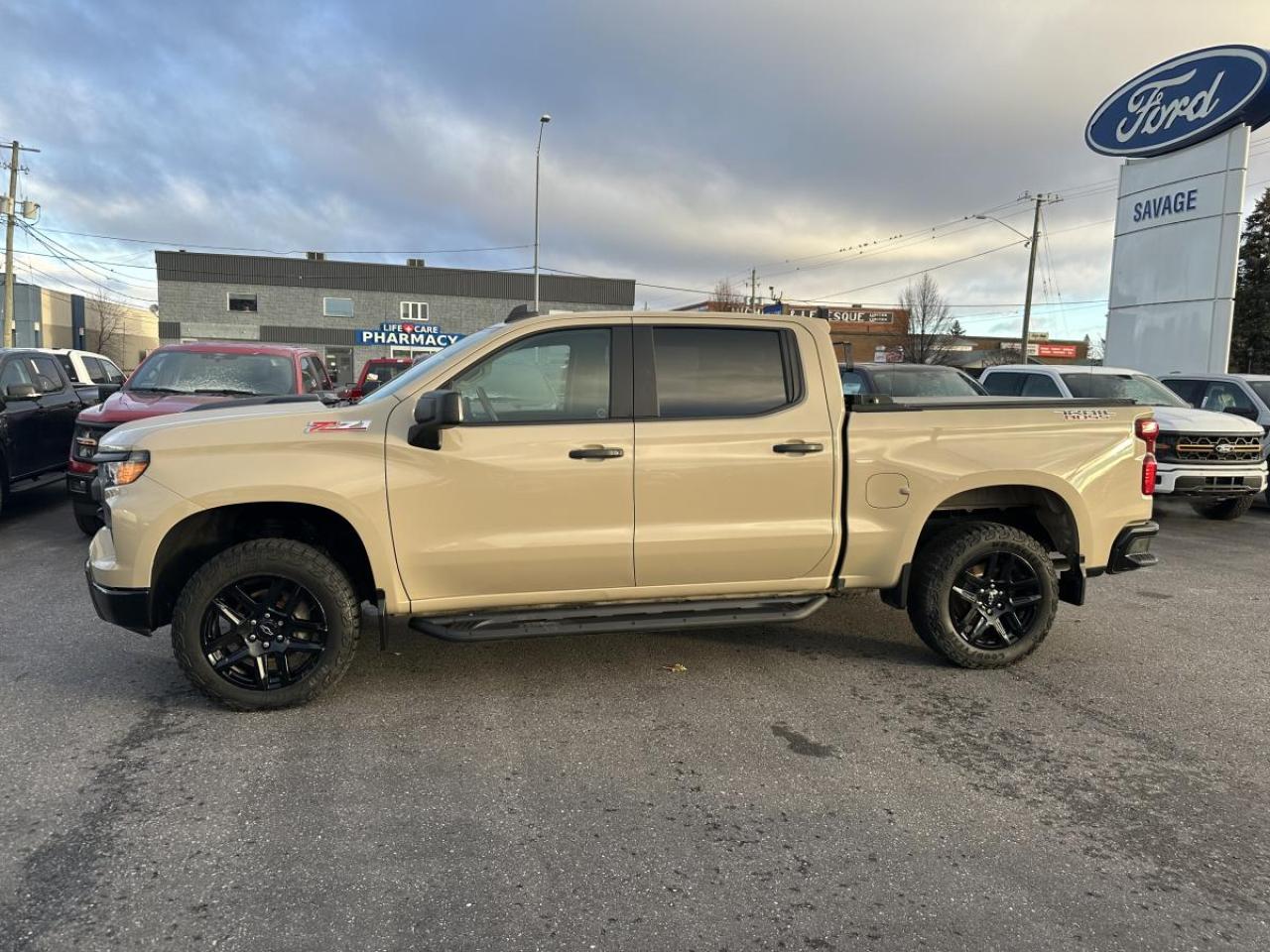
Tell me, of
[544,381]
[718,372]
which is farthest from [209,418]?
[718,372]

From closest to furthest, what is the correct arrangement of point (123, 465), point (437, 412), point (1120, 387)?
point (437, 412) → point (123, 465) → point (1120, 387)

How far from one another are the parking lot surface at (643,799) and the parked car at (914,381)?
5206 mm

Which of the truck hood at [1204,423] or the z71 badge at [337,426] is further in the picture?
the truck hood at [1204,423]

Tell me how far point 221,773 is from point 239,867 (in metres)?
0.73

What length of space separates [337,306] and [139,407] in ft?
133

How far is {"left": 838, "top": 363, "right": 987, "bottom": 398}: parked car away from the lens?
9922 mm

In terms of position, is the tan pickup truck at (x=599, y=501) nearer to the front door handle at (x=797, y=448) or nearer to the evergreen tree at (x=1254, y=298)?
the front door handle at (x=797, y=448)

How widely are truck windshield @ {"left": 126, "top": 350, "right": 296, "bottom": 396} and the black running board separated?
5.42 meters

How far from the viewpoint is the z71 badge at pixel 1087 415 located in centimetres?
453

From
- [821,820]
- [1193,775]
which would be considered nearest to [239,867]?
[821,820]

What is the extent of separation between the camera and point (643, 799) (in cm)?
321

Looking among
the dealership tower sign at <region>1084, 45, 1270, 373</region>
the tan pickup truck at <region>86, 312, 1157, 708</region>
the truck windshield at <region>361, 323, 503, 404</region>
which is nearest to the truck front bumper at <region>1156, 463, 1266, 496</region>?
the tan pickup truck at <region>86, 312, 1157, 708</region>

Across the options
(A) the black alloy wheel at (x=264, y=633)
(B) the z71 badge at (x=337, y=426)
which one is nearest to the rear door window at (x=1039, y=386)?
(B) the z71 badge at (x=337, y=426)

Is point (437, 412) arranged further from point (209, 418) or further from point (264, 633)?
point (264, 633)
